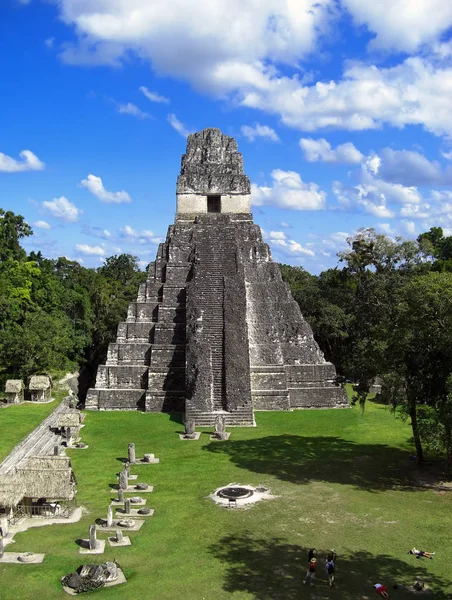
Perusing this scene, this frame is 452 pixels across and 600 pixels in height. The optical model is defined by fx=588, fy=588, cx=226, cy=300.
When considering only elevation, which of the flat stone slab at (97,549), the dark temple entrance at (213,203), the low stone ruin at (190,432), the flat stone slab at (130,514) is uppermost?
the dark temple entrance at (213,203)

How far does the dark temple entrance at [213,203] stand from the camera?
3219cm

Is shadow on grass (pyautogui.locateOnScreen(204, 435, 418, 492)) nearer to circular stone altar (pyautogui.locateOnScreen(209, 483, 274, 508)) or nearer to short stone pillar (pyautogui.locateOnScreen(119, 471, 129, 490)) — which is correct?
circular stone altar (pyautogui.locateOnScreen(209, 483, 274, 508))

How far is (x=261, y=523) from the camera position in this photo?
12023mm

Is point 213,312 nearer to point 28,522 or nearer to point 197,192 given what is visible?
point 197,192

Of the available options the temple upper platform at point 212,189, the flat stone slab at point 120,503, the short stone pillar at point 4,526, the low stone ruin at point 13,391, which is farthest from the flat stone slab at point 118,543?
the temple upper platform at point 212,189

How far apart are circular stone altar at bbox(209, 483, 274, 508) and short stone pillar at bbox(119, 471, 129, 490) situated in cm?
213

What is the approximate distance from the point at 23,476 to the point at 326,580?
6.76 metres

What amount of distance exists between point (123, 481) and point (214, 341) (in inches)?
382

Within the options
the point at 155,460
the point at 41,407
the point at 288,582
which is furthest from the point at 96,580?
the point at 41,407

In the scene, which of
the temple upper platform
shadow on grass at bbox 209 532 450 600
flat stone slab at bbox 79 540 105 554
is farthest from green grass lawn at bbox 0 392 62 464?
the temple upper platform

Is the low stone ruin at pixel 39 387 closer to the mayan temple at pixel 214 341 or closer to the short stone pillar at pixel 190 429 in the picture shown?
the mayan temple at pixel 214 341

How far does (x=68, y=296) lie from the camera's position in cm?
3712

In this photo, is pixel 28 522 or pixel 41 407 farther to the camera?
pixel 41 407

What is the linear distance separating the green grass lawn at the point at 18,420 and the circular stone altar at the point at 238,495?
230 inches
